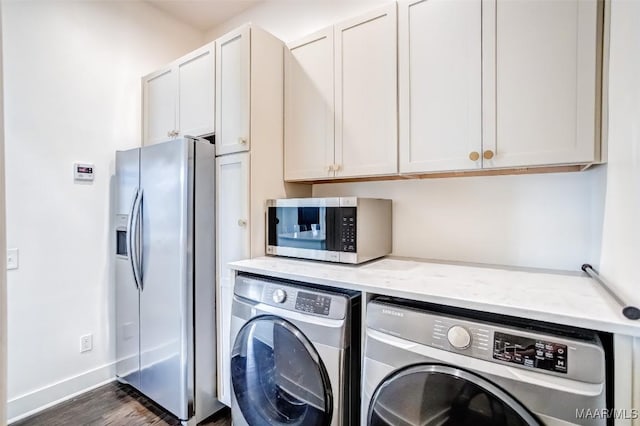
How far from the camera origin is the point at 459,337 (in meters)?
0.99

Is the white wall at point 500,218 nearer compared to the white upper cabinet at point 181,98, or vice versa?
the white wall at point 500,218

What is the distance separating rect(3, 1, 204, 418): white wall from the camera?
1914 millimetres

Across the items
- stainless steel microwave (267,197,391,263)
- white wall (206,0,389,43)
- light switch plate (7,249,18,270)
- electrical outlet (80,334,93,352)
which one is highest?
white wall (206,0,389,43)

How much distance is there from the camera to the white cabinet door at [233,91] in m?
1.84

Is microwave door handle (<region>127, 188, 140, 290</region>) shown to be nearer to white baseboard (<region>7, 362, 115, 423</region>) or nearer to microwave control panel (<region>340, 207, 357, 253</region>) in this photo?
white baseboard (<region>7, 362, 115, 423</region>)

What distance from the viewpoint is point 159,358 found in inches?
75.7

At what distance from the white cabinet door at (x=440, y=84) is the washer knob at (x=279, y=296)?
0.86 m

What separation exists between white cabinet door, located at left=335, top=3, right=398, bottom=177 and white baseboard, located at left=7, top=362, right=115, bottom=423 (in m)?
2.23

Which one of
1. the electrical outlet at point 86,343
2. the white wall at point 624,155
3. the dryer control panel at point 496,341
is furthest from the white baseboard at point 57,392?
the white wall at point 624,155

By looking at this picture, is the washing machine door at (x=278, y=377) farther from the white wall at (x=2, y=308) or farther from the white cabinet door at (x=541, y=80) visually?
the white cabinet door at (x=541, y=80)

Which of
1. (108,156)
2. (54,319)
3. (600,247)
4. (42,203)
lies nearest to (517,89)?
(600,247)

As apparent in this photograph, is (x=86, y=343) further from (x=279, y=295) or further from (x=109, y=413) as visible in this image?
(x=279, y=295)

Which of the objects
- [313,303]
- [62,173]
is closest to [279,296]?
[313,303]

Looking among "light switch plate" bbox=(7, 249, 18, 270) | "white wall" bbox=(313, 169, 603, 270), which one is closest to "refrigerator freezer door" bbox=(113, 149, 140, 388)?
"light switch plate" bbox=(7, 249, 18, 270)
